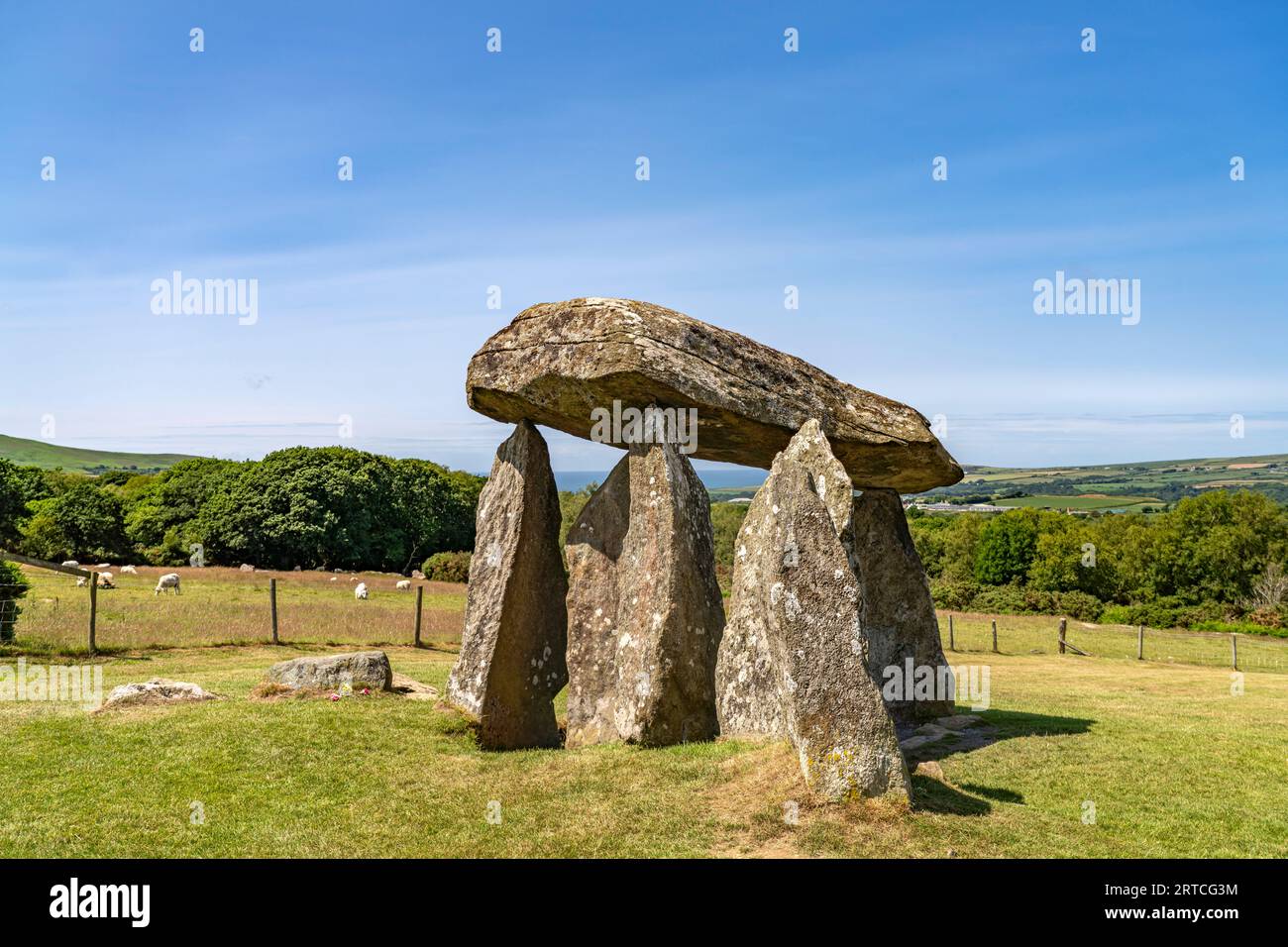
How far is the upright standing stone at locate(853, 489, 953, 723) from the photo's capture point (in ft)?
57.1

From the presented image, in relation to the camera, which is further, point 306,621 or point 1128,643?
point 1128,643

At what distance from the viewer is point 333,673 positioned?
1539cm

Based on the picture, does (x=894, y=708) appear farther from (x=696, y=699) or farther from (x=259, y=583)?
(x=259, y=583)

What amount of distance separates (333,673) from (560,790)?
570 centimetres

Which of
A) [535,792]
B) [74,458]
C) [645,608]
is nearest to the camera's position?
[535,792]

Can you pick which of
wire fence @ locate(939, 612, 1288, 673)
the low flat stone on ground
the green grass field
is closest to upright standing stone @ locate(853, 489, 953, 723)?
the green grass field

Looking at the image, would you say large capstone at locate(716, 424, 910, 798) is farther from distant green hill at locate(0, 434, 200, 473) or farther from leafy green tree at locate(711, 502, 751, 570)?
distant green hill at locate(0, 434, 200, 473)

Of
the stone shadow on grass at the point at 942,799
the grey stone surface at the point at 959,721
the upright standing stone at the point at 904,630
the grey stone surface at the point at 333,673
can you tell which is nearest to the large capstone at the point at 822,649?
the stone shadow on grass at the point at 942,799

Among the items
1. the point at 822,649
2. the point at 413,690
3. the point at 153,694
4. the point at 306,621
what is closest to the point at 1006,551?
the point at 306,621

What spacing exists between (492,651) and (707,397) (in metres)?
5.03

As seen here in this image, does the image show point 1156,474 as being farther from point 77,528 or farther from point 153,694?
point 153,694

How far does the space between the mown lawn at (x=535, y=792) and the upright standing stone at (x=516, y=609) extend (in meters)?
0.81

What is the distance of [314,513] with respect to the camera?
5253cm
